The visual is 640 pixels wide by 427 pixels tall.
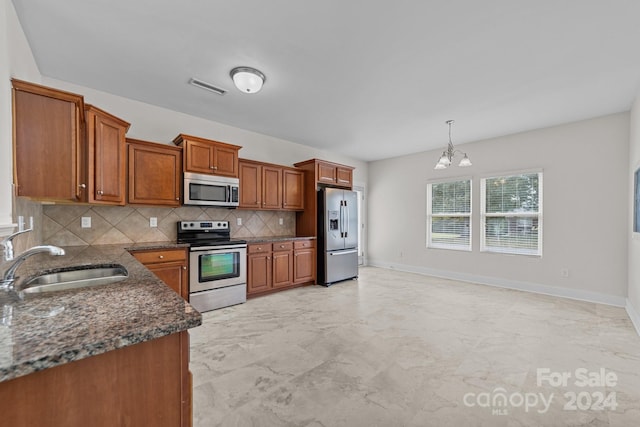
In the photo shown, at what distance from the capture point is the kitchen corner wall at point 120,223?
2955 mm

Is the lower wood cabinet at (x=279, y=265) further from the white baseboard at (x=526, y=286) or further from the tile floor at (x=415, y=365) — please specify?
the white baseboard at (x=526, y=286)

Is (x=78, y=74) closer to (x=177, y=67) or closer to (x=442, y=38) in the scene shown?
(x=177, y=67)

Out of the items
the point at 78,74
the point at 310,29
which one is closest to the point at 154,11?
the point at 310,29

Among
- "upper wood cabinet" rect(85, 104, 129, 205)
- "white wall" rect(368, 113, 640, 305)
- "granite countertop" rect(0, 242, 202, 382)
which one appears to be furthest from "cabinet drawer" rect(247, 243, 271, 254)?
"white wall" rect(368, 113, 640, 305)

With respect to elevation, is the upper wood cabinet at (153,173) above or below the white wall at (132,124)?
below

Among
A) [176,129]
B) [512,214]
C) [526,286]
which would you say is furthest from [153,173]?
[526,286]

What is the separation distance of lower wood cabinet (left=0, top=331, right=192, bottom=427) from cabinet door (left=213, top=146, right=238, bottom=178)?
3237mm

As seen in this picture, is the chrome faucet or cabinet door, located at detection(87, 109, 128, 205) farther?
cabinet door, located at detection(87, 109, 128, 205)

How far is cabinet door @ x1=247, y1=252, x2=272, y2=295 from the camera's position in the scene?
156 inches

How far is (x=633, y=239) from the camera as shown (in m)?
3.27

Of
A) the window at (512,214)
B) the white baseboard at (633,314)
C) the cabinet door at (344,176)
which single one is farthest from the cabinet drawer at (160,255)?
the white baseboard at (633,314)

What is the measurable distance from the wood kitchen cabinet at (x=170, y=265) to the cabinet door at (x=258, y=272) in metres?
0.86

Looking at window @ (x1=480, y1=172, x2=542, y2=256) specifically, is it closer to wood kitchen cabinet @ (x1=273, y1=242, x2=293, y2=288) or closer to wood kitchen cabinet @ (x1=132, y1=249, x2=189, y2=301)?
wood kitchen cabinet @ (x1=273, y1=242, x2=293, y2=288)

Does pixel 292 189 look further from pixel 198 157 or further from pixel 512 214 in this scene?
pixel 512 214
